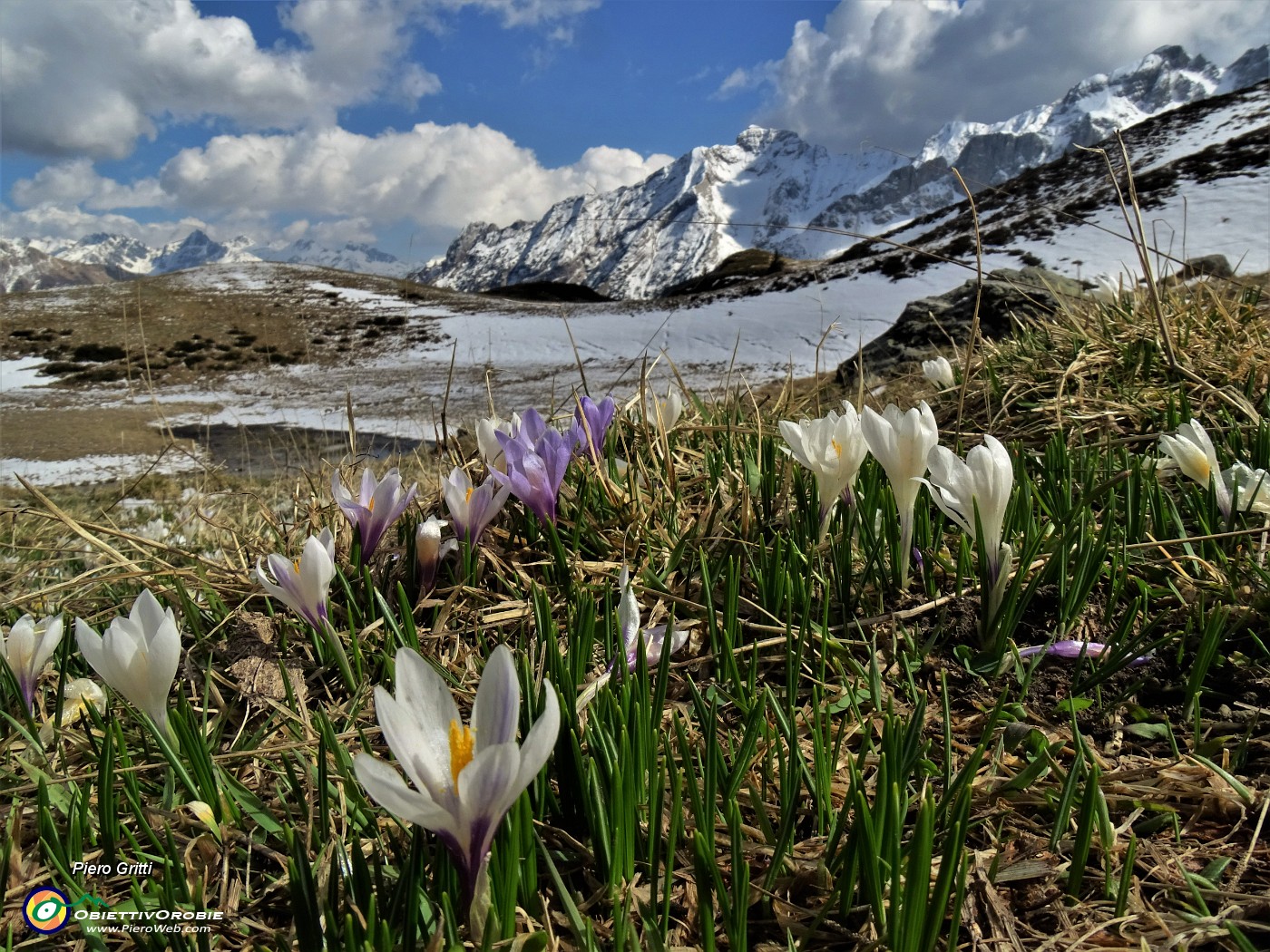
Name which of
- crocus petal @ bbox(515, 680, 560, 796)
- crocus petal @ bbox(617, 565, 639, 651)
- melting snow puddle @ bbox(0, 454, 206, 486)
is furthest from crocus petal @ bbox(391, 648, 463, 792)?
melting snow puddle @ bbox(0, 454, 206, 486)

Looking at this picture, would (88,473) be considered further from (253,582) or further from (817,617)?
(817,617)

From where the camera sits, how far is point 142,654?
0.99 metres

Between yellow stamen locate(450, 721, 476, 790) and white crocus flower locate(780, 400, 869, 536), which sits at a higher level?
white crocus flower locate(780, 400, 869, 536)

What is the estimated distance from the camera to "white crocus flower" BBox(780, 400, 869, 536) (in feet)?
4.51

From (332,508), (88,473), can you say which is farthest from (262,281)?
(332,508)

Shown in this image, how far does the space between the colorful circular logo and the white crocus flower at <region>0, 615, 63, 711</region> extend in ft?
1.56

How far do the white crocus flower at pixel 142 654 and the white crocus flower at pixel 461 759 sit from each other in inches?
17.8

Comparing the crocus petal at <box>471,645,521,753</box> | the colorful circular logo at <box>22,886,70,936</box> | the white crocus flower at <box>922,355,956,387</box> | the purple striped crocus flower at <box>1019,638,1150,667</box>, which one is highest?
the white crocus flower at <box>922,355,956,387</box>

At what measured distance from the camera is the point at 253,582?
1655mm

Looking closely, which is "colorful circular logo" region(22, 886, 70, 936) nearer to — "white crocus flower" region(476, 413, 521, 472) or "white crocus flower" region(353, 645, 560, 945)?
"white crocus flower" region(353, 645, 560, 945)

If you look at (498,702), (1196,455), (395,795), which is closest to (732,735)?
(498,702)

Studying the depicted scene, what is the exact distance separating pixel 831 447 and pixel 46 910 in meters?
1.28

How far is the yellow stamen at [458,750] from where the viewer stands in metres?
0.71

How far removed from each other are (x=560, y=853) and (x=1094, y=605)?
106cm
